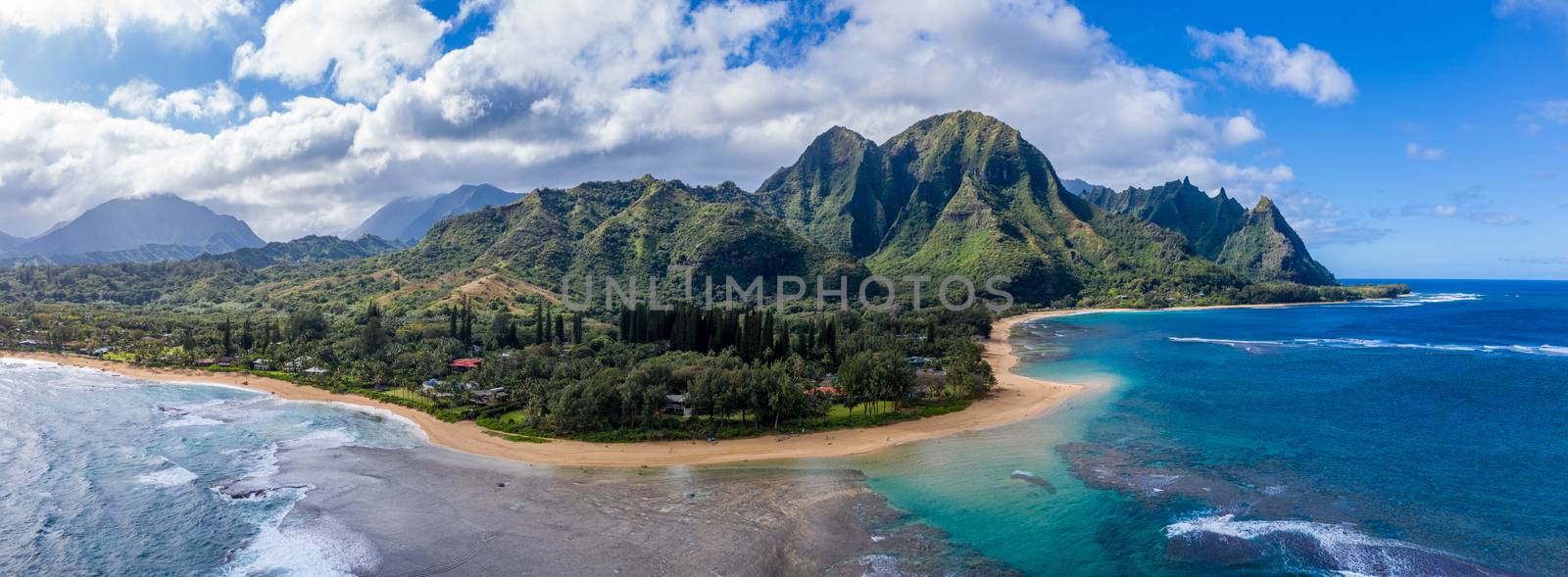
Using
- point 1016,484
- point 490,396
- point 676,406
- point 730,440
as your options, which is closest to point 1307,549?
point 1016,484

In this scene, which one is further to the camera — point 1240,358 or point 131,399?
point 1240,358

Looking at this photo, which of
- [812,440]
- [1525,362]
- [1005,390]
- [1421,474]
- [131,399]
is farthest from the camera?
[1525,362]

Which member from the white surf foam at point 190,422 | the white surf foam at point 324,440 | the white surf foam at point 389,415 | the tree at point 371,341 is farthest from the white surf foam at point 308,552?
the tree at point 371,341

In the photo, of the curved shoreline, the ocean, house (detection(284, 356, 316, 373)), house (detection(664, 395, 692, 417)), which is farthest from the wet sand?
house (detection(664, 395, 692, 417))

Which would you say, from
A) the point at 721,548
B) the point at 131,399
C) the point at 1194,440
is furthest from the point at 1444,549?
the point at 131,399

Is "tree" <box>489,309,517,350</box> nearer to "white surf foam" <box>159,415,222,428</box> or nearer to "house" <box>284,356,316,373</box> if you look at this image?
"house" <box>284,356,316,373</box>

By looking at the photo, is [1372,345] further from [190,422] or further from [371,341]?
[190,422]

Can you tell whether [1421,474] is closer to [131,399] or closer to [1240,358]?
[1240,358]
